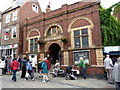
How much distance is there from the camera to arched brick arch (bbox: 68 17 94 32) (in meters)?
10.2

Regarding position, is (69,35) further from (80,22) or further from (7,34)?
(7,34)

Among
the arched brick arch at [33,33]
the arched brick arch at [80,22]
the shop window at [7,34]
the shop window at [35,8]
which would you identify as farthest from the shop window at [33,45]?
the shop window at [35,8]

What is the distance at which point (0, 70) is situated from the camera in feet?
33.2

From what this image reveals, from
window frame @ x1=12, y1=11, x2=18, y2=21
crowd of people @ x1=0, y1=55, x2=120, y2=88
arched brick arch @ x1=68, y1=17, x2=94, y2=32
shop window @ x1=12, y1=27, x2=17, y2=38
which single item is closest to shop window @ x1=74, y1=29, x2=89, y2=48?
arched brick arch @ x1=68, y1=17, x2=94, y2=32

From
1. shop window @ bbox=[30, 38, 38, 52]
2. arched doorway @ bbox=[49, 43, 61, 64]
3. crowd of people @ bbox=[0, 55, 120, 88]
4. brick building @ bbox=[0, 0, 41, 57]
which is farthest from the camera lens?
brick building @ bbox=[0, 0, 41, 57]

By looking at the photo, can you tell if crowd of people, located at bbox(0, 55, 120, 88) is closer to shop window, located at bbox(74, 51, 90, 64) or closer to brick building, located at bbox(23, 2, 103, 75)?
shop window, located at bbox(74, 51, 90, 64)

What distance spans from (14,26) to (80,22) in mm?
11015

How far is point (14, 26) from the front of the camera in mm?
16406

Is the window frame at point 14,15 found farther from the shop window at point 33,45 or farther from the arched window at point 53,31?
the arched window at point 53,31

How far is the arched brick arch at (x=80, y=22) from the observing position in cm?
1020

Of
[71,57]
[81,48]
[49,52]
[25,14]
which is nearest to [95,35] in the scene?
[81,48]

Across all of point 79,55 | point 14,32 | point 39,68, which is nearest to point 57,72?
point 39,68

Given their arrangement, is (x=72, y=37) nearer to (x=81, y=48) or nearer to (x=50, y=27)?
(x=81, y=48)

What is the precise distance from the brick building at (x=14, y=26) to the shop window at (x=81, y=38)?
9.00 m
